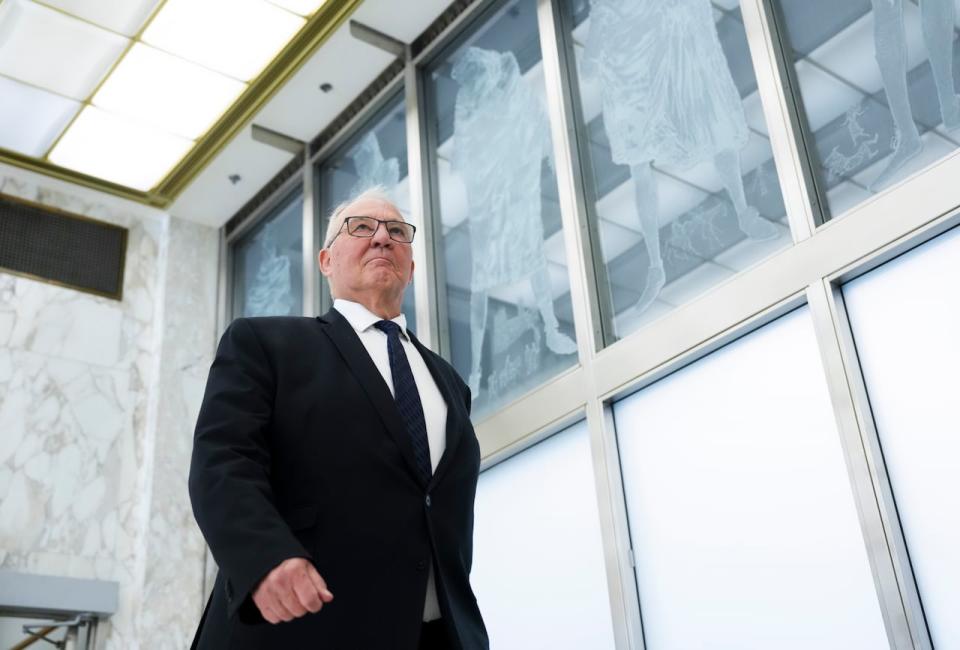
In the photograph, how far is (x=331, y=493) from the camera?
2.01 metres

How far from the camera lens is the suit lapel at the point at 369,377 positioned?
6.93ft

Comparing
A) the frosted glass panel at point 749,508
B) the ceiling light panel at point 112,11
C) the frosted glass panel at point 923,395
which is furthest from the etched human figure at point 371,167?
the frosted glass panel at point 923,395

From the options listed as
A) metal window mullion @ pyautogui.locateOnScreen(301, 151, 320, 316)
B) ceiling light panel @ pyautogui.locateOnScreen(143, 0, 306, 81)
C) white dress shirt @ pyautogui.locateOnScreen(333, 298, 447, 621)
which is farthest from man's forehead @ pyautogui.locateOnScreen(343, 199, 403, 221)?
metal window mullion @ pyautogui.locateOnScreen(301, 151, 320, 316)

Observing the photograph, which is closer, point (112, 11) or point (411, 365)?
point (411, 365)

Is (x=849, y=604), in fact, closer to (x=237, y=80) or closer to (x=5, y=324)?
(x=237, y=80)

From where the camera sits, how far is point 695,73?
4734mm

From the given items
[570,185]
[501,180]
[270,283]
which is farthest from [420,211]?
[270,283]

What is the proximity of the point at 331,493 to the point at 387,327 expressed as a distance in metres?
0.53

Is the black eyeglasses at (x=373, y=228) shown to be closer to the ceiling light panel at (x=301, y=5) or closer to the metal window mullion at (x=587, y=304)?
the metal window mullion at (x=587, y=304)

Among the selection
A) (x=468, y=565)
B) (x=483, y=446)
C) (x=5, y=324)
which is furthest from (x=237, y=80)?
(x=468, y=565)

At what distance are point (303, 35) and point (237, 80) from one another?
615 mm

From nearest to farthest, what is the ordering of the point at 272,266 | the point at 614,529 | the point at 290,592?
the point at 290,592 < the point at 614,529 < the point at 272,266

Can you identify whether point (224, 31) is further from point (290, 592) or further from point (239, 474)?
point (290, 592)

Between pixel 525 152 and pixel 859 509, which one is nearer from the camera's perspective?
pixel 859 509
